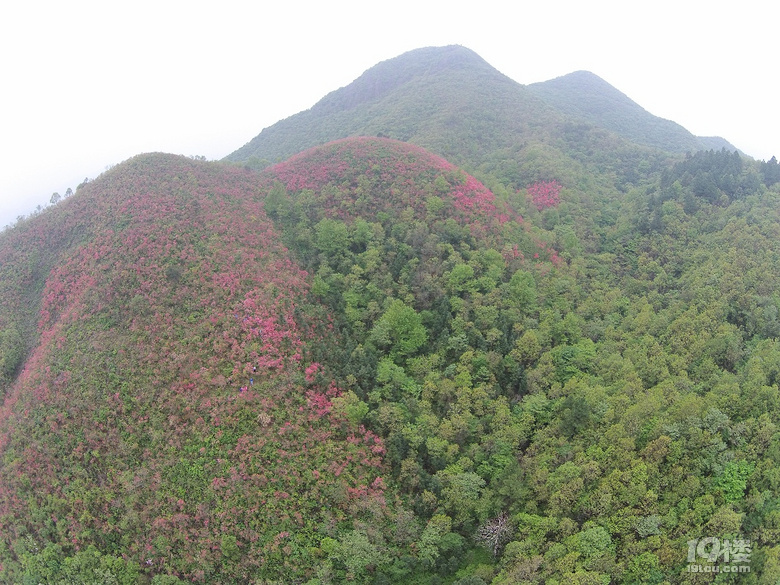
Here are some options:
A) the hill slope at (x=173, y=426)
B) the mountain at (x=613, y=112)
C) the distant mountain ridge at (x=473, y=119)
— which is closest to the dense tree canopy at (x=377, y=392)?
the hill slope at (x=173, y=426)

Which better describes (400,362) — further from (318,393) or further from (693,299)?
(693,299)

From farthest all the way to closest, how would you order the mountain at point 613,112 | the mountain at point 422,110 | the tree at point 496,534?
the mountain at point 613,112
the mountain at point 422,110
the tree at point 496,534

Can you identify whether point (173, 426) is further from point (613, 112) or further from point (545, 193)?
point (613, 112)

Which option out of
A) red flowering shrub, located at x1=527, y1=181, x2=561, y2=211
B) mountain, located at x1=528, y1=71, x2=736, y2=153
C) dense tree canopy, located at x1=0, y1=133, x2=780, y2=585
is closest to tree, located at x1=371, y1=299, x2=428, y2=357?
dense tree canopy, located at x1=0, y1=133, x2=780, y2=585

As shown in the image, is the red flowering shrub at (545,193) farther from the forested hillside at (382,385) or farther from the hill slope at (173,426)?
the hill slope at (173,426)

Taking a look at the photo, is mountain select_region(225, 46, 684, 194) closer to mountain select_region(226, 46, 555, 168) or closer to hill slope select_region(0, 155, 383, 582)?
mountain select_region(226, 46, 555, 168)

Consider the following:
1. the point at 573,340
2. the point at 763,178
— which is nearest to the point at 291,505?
the point at 573,340

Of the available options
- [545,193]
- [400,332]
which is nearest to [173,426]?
[400,332]

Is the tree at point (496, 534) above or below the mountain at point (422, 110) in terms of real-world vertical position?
below
